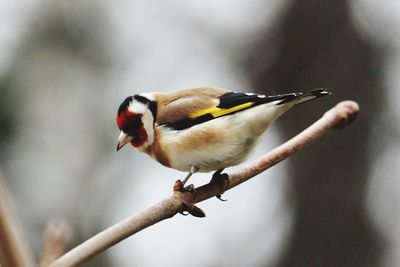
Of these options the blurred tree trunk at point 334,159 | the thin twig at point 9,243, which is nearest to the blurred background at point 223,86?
the blurred tree trunk at point 334,159

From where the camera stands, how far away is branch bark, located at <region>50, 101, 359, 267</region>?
1.36 m

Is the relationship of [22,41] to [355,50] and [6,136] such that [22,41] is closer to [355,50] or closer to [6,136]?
[6,136]

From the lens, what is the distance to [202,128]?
2918 mm

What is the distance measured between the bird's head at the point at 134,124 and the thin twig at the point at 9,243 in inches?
89.4

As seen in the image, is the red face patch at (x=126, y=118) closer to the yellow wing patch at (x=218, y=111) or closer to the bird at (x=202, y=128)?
the bird at (x=202, y=128)

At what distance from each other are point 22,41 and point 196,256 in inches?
213

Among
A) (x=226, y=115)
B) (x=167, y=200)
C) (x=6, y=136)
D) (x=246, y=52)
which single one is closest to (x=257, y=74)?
(x=246, y=52)

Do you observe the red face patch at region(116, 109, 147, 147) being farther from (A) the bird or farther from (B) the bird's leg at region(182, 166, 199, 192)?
(B) the bird's leg at region(182, 166, 199, 192)

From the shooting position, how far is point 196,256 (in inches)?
310

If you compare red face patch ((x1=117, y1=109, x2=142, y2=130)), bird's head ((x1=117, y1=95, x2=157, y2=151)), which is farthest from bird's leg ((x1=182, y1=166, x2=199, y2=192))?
red face patch ((x1=117, y1=109, x2=142, y2=130))

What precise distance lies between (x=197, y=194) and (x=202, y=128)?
61 cm

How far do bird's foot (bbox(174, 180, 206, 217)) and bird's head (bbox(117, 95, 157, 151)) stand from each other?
0.66 meters

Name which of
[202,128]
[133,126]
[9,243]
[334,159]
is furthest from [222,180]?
[334,159]

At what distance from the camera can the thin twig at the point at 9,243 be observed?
63cm
